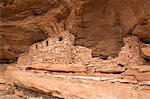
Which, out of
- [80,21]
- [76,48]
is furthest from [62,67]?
[80,21]

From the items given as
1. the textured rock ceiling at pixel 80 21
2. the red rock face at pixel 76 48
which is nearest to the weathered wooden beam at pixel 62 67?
the red rock face at pixel 76 48

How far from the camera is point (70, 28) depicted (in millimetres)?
4695

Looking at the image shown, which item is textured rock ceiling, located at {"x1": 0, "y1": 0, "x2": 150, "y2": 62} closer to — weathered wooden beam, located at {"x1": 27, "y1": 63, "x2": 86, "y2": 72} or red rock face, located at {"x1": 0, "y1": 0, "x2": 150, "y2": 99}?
red rock face, located at {"x1": 0, "y1": 0, "x2": 150, "y2": 99}

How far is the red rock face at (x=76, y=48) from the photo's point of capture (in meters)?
3.67

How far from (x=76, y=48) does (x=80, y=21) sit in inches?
20.7

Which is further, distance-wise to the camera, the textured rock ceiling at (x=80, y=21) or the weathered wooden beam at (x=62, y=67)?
the weathered wooden beam at (x=62, y=67)

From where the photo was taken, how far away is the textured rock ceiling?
4055mm

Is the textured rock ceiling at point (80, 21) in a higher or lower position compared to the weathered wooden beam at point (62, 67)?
higher

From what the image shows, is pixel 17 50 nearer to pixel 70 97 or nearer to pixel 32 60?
pixel 32 60

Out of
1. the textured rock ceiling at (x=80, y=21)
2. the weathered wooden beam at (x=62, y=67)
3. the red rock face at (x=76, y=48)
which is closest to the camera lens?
the red rock face at (x=76, y=48)

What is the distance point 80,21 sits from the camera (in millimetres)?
4559

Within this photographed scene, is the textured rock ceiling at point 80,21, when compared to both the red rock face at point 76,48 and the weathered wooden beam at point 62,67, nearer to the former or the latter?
the red rock face at point 76,48

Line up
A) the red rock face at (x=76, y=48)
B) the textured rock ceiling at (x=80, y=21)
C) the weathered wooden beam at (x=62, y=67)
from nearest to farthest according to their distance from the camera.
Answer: the red rock face at (x=76, y=48) < the textured rock ceiling at (x=80, y=21) < the weathered wooden beam at (x=62, y=67)

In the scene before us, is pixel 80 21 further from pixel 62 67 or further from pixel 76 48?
pixel 62 67
